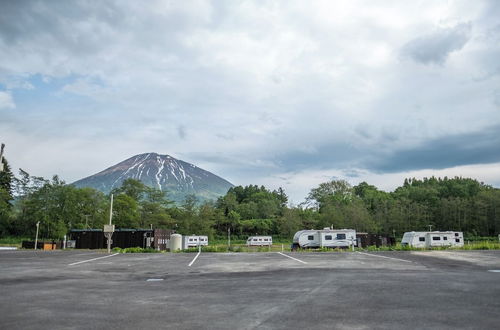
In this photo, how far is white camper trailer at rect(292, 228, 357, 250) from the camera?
42.9m

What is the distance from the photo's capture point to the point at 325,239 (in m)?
43.0

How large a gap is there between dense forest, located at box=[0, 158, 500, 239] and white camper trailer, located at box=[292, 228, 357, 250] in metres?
41.7

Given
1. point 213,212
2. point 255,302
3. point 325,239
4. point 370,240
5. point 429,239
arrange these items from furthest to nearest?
point 213,212 < point 370,240 < point 429,239 < point 325,239 < point 255,302

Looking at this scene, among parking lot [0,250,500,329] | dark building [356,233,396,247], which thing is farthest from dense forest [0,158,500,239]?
parking lot [0,250,500,329]

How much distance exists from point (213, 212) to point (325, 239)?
50.9m

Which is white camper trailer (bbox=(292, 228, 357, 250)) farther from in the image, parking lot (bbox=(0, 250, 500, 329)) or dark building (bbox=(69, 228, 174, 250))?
parking lot (bbox=(0, 250, 500, 329))

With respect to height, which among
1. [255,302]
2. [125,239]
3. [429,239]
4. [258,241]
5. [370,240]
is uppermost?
[255,302]

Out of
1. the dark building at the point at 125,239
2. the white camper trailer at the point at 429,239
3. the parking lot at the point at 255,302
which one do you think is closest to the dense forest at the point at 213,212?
the dark building at the point at 125,239

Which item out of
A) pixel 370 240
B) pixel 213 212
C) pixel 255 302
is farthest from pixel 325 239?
pixel 213 212

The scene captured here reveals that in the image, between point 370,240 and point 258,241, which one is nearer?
point 370,240

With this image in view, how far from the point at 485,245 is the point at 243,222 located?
3093 inches

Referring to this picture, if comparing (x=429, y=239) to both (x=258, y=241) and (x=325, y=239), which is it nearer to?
(x=325, y=239)

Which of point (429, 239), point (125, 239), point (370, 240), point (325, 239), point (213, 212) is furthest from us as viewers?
point (213, 212)

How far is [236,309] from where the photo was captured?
736 centimetres
